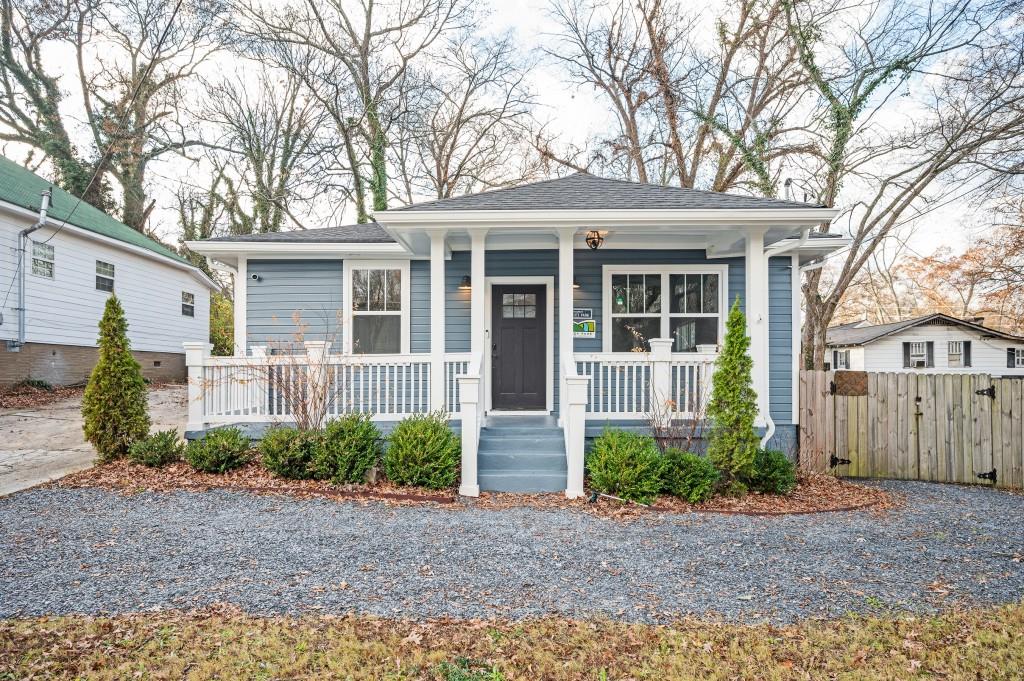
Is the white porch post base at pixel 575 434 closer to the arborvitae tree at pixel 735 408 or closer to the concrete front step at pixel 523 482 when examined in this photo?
the concrete front step at pixel 523 482

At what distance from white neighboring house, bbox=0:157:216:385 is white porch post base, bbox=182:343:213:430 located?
6919 mm

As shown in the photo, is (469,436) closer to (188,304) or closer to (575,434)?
(575,434)

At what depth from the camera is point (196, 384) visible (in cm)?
600

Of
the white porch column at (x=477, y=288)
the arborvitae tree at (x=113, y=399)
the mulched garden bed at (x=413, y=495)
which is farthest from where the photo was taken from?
the white porch column at (x=477, y=288)

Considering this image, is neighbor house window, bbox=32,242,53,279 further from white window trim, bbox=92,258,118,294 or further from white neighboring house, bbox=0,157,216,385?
white window trim, bbox=92,258,118,294

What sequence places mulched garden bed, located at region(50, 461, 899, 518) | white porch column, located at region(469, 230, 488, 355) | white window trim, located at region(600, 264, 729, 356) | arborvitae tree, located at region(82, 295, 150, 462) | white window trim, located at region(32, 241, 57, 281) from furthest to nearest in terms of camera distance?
white window trim, located at region(32, 241, 57, 281) < white window trim, located at region(600, 264, 729, 356) < white porch column, located at region(469, 230, 488, 355) < arborvitae tree, located at region(82, 295, 150, 462) < mulched garden bed, located at region(50, 461, 899, 518)

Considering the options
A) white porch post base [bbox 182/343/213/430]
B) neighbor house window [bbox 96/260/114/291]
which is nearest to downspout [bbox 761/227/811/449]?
white porch post base [bbox 182/343/213/430]

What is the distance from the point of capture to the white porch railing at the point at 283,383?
19.5ft

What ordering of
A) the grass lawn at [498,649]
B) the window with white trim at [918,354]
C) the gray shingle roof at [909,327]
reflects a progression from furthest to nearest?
the window with white trim at [918,354] < the gray shingle roof at [909,327] < the grass lawn at [498,649]

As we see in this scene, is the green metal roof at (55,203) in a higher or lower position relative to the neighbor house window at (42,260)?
higher

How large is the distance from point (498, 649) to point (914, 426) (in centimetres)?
655

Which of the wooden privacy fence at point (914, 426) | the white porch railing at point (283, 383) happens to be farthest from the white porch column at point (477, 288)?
the wooden privacy fence at point (914, 426)

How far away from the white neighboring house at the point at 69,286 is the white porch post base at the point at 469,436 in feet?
31.3

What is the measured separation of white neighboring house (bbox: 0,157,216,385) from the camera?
11.4 metres
